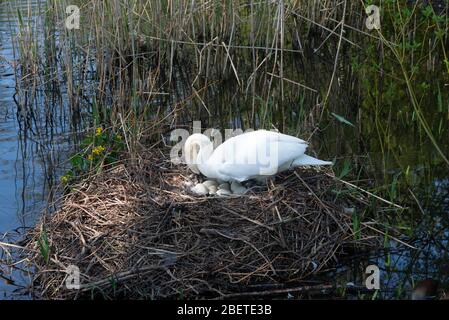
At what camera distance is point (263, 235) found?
4734 mm

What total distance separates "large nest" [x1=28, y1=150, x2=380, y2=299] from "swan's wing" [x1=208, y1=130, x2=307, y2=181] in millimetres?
139

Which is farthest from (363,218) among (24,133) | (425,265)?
(24,133)

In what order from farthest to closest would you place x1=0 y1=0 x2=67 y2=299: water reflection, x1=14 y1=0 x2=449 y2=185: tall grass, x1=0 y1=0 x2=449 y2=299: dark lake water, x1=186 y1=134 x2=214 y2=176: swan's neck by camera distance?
x1=14 y1=0 x2=449 y2=185: tall grass < x1=0 y1=0 x2=67 y2=299: water reflection < x1=186 y1=134 x2=214 y2=176: swan's neck < x1=0 y1=0 x2=449 y2=299: dark lake water

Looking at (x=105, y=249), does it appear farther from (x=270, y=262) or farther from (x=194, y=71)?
(x=194, y=71)

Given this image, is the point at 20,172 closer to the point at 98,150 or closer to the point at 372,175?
the point at 98,150

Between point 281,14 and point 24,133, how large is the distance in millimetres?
3276

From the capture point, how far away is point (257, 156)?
516cm

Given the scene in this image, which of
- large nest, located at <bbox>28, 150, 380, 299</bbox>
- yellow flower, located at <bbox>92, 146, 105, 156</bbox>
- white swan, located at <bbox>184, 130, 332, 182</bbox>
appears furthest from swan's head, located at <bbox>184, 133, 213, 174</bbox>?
yellow flower, located at <bbox>92, 146, 105, 156</bbox>

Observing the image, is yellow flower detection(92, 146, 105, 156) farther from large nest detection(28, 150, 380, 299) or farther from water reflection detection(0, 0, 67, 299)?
large nest detection(28, 150, 380, 299)

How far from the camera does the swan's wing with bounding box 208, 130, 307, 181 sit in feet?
16.9

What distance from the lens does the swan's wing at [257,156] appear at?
202 inches

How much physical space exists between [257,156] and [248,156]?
64mm

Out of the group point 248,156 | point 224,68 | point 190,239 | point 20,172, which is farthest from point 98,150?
point 224,68

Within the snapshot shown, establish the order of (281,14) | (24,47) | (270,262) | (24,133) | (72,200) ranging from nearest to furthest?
(270,262), (72,200), (281,14), (24,133), (24,47)
